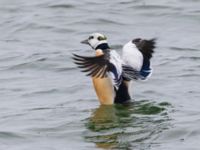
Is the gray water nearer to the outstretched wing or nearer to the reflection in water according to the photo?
the reflection in water

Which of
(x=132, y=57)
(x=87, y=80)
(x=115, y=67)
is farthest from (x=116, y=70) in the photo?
(x=87, y=80)

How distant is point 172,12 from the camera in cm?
1828

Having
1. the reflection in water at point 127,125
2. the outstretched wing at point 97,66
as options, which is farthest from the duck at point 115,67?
the reflection in water at point 127,125

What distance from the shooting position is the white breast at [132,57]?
12.0 meters

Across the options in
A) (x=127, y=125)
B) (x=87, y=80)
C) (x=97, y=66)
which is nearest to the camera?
(x=127, y=125)

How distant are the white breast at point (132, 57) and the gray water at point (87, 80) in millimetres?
543

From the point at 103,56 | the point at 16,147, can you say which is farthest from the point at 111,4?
the point at 16,147

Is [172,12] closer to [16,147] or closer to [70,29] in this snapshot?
[70,29]

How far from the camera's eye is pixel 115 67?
11.6 metres

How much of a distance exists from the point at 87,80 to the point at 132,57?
6.52ft

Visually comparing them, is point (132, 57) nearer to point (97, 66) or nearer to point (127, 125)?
point (97, 66)

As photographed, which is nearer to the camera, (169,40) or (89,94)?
(89,94)

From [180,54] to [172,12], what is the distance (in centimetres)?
312

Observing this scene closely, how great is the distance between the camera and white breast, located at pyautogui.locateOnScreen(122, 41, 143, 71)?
12.0 metres
